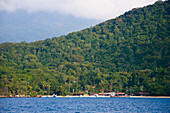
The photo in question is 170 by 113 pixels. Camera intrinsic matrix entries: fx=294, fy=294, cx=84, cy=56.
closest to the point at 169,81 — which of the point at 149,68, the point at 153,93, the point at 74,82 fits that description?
the point at 153,93

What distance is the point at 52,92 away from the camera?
467 ft

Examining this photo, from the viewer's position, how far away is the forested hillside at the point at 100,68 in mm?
130125

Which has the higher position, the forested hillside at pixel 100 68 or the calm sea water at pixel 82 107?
the forested hillside at pixel 100 68

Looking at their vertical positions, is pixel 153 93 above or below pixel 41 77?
below

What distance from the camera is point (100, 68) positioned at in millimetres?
167250

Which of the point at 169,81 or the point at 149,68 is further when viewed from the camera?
the point at 149,68

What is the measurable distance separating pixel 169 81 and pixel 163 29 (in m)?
67.9

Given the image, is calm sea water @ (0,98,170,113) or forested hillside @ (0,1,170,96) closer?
calm sea water @ (0,98,170,113)

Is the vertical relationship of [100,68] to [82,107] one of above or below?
above

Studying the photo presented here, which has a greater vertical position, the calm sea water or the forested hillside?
the forested hillside

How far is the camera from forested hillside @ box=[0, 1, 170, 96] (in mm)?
130125

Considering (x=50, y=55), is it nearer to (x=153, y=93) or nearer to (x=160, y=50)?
(x=160, y=50)

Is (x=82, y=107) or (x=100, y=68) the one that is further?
(x=100, y=68)

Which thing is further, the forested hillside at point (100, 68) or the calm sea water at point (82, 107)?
the forested hillside at point (100, 68)
